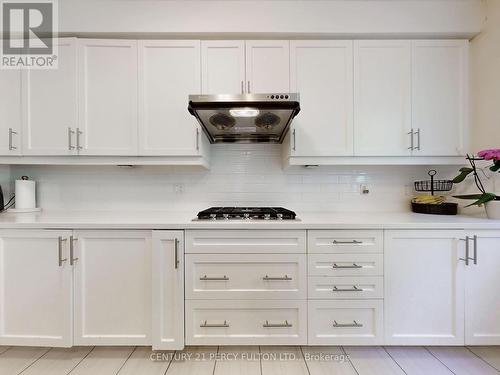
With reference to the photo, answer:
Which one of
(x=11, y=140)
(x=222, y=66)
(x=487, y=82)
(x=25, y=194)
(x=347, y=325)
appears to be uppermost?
(x=222, y=66)

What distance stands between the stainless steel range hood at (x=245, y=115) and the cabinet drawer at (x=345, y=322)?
4.19ft

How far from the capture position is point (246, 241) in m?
Answer: 1.47

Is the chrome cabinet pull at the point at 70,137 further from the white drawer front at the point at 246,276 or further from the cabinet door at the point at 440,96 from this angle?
the cabinet door at the point at 440,96

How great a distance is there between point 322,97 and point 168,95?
3.94 ft

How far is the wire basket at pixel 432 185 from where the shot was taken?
198 cm

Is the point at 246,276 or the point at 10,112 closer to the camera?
the point at 246,276

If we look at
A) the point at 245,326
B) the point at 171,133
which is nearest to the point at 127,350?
the point at 245,326

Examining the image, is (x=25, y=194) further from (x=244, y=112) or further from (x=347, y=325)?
(x=347, y=325)

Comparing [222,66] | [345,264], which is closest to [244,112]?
[222,66]

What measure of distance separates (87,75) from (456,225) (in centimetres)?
280

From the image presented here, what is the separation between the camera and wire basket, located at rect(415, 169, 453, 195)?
1979 mm

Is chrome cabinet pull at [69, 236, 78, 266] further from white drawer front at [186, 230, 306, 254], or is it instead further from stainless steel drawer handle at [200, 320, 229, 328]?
stainless steel drawer handle at [200, 320, 229, 328]

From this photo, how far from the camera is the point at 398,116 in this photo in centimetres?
181

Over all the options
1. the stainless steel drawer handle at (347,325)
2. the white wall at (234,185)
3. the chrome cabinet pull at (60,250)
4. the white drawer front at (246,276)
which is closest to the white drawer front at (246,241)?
the white drawer front at (246,276)
